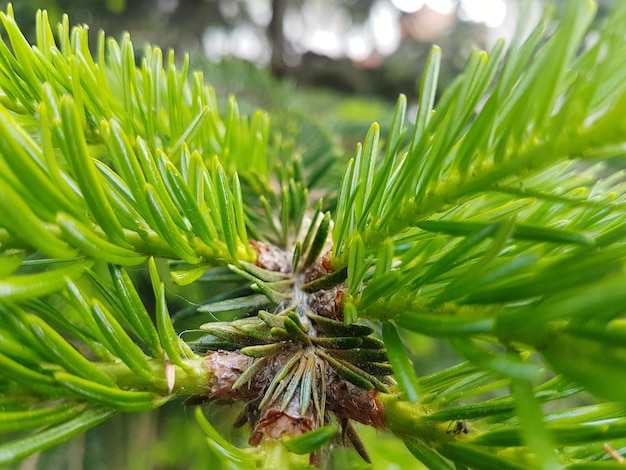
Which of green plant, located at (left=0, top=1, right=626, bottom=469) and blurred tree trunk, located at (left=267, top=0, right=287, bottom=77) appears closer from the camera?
green plant, located at (left=0, top=1, right=626, bottom=469)

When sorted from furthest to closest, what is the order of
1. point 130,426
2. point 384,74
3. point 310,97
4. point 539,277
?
point 384,74
point 310,97
point 130,426
point 539,277

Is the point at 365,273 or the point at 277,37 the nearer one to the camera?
the point at 365,273

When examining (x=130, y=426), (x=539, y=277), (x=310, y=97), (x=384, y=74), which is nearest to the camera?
(x=539, y=277)

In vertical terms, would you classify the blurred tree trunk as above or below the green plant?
above

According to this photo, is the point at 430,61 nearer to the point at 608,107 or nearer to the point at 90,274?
the point at 608,107

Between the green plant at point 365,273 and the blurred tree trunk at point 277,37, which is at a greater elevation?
the blurred tree trunk at point 277,37

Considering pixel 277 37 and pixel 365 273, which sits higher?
pixel 277 37

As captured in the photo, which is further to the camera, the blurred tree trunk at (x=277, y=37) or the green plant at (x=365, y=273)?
the blurred tree trunk at (x=277, y=37)

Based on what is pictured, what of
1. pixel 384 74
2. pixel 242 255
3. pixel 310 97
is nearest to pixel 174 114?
pixel 242 255
